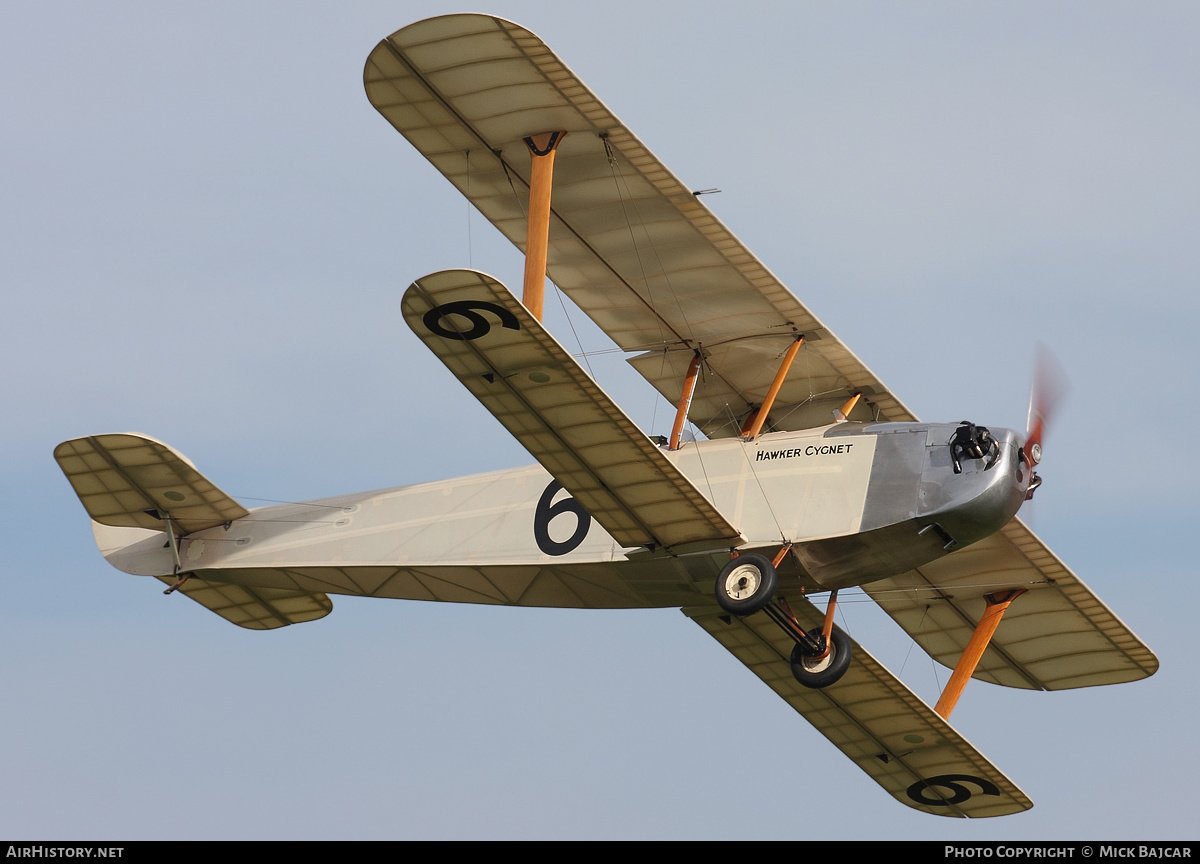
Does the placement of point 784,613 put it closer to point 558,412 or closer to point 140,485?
point 558,412

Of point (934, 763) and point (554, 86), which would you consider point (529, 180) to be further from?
point (934, 763)

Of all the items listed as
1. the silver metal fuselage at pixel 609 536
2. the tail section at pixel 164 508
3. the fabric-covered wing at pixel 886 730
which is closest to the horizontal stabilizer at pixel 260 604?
the tail section at pixel 164 508

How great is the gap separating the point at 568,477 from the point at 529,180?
3251mm

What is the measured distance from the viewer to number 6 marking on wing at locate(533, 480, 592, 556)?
15.7 m

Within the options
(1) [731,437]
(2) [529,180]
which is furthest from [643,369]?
(2) [529,180]

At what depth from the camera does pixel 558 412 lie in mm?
13742

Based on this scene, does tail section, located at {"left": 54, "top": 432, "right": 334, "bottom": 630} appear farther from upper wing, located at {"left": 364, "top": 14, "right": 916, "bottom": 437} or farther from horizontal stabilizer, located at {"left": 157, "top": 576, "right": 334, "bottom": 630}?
upper wing, located at {"left": 364, "top": 14, "right": 916, "bottom": 437}

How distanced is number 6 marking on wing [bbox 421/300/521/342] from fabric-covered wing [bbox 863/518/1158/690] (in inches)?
238

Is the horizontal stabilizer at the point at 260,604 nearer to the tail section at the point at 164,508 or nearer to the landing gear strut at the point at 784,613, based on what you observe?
the tail section at the point at 164,508

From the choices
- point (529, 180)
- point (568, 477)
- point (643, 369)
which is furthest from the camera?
point (643, 369)

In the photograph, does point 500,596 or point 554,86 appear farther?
point 500,596

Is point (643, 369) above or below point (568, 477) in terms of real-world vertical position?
above

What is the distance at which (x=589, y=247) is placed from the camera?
16.3 m

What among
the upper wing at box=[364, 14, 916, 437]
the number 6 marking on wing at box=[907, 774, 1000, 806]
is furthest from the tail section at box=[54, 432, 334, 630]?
the number 6 marking on wing at box=[907, 774, 1000, 806]
